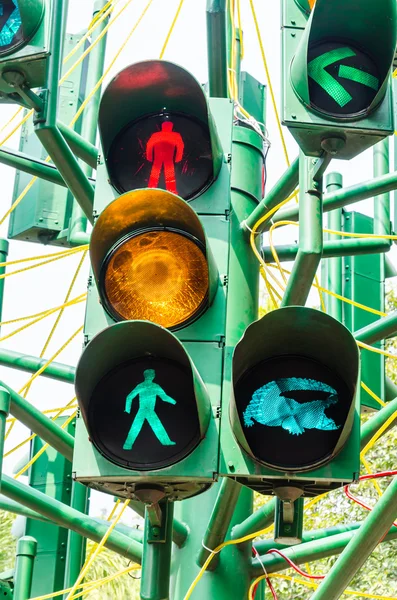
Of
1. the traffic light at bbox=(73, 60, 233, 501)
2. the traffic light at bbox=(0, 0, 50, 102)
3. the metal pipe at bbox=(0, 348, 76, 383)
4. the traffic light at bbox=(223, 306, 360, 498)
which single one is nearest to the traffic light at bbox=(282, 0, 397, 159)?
the traffic light at bbox=(73, 60, 233, 501)

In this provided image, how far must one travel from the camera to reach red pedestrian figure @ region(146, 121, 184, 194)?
3615 millimetres

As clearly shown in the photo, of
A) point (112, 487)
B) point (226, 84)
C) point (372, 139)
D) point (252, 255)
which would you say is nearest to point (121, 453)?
point (112, 487)

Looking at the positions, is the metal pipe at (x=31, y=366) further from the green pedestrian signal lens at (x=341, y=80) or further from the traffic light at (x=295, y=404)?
the green pedestrian signal lens at (x=341, y=80)

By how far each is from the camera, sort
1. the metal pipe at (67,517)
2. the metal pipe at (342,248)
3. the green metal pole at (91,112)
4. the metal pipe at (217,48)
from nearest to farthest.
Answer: the metal pipe at (67,517)
the metal pipe at (217,48)
the metal pipe at (342,248)
the green metal pole at (91,112)

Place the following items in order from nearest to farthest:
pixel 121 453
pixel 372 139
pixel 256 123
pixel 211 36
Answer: pixel 121 453 → pixel 372 139 → pixel 211 36 → pixel 256 123

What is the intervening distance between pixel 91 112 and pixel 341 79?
2.90m

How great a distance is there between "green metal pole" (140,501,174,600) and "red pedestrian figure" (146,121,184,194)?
1112mm

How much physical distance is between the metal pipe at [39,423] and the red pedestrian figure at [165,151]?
94 centimetres

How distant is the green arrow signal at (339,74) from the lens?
317 cm

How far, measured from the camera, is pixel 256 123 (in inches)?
197

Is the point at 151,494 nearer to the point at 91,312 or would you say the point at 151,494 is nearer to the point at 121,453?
the point at 121,453

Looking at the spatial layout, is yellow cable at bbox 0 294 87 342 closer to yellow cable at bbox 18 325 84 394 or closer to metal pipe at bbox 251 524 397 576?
yellow cable at bbox 18 325 84 394

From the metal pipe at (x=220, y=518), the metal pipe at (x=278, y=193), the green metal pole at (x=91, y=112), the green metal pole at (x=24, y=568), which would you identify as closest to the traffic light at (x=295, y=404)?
the metal pipe at (x=220, y=518)

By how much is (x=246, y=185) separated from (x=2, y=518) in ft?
44.3
